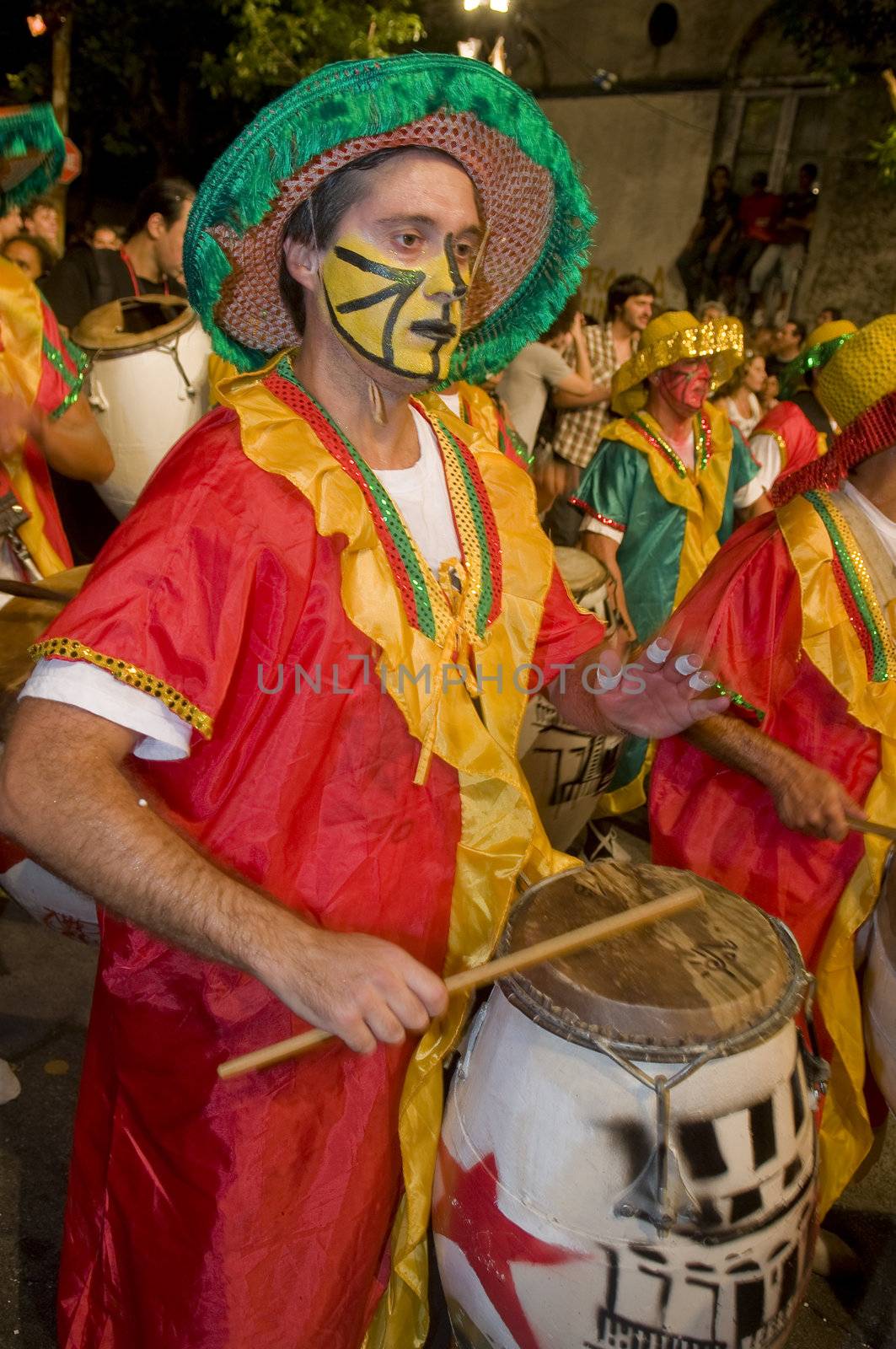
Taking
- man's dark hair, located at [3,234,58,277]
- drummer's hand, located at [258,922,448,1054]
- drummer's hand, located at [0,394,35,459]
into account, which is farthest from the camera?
man's dark hair, located at [3,234,58,277]

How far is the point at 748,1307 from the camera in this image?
4.50 feet

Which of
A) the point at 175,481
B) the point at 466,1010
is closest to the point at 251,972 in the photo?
the point at 466,1010

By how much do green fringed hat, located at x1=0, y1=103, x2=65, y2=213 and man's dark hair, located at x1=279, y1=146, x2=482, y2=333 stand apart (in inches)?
47.2

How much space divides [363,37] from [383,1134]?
562 inches

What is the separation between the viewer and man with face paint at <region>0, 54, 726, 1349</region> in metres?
1.29

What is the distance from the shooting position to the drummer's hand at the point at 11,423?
8.68 feet

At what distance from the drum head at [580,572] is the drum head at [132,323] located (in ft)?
6.60

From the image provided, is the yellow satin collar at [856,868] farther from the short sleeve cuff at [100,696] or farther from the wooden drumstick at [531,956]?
the short sleeve cuff at [100,696]

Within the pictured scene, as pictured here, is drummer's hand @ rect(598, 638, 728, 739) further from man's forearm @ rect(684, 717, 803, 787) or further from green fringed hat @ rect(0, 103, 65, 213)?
green fringed hat @ rect(0, 103, 65, 213)

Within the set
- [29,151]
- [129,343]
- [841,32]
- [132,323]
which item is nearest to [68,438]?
[29,151]

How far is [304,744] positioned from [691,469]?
368 centimetres

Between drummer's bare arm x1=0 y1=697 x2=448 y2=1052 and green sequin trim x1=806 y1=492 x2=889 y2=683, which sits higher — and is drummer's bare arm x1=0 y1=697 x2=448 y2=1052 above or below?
below

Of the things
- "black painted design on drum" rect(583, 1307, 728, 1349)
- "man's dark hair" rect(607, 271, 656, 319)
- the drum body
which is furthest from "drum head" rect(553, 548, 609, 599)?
"man's dark hair" rect(607, 271, 656, 319)

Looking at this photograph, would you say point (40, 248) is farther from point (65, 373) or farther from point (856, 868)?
point (856, 868)
